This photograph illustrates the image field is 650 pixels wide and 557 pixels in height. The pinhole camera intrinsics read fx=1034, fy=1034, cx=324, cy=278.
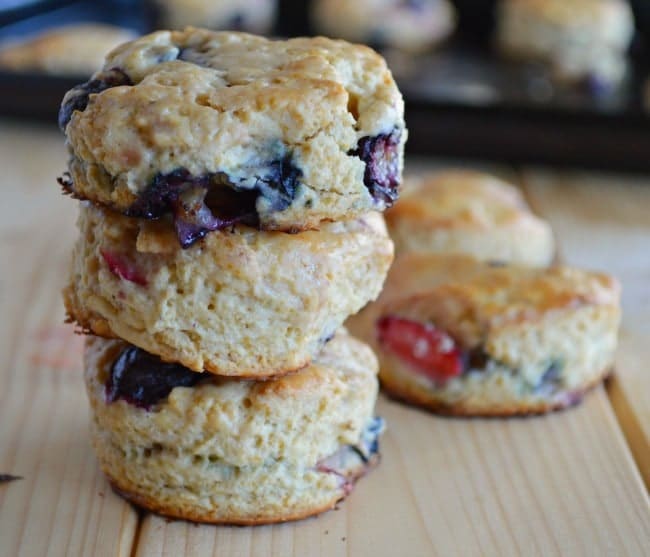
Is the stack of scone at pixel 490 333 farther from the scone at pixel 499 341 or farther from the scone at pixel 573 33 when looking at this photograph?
the scone at pixel 573 33

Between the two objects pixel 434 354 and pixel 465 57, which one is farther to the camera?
pixel 465 57

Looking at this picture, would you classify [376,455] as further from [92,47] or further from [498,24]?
[498,24]

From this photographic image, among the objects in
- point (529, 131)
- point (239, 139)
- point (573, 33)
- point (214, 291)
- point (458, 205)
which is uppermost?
Result: point (239, 139)

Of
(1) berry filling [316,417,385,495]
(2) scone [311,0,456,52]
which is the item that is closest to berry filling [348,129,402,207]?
(1) berry filling [316,417,385,495]

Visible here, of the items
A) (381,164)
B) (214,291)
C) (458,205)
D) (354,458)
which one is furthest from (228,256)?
(458,205)

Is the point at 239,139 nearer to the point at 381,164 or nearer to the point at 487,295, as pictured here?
the point at 381,164

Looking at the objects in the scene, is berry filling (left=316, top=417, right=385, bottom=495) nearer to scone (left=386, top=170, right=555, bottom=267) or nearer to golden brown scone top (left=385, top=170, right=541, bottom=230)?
scone (left=386, top=170, right=555, bottom=267)
